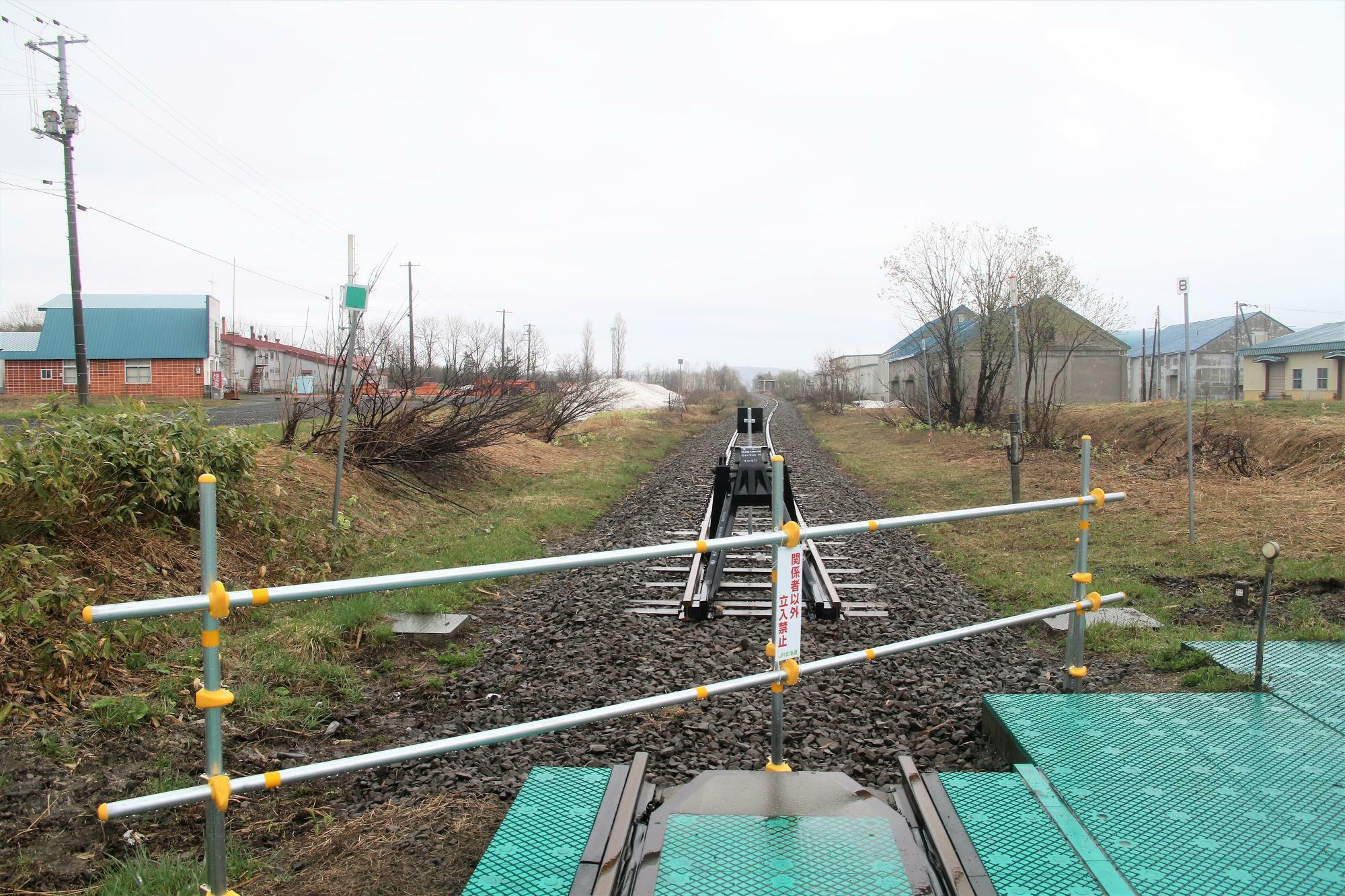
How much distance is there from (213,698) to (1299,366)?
4590 cm

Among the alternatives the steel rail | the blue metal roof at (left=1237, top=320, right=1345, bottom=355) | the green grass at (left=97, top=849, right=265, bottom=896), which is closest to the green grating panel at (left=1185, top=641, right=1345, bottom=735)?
the steel rail

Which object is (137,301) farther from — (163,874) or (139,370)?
(163,874)

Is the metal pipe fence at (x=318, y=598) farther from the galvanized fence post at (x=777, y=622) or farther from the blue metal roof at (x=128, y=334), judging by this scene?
the blue metal roof at (x=128, y=334)

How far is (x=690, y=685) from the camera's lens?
18.6ft

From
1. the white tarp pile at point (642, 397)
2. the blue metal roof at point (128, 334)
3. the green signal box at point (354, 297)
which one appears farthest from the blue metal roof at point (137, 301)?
the green signal box at point (354, 297)

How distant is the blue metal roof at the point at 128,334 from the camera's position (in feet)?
159

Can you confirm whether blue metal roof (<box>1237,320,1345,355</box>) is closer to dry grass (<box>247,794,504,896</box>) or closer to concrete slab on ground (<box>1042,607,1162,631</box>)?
concrete slab on ground (<box>1042,607,1162,631</box>)

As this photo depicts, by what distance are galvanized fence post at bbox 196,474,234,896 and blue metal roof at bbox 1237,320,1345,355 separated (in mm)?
43258

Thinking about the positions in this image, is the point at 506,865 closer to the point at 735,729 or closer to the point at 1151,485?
the point at 735,729

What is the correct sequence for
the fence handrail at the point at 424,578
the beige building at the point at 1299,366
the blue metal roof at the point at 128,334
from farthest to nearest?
the blue metal roof at the point at 128,334
the beige building at the point at 1299,366
the fence handrail at the point at 424,578

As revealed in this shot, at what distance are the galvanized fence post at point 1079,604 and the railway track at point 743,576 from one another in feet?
8.25

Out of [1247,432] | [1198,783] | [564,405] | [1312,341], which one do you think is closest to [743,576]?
[1198,783]

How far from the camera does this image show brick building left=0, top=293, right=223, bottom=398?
48.2 metres

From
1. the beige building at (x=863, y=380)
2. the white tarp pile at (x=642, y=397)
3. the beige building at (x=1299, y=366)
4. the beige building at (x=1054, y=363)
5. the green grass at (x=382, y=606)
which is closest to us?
the green grass at (x=382, y=606)
